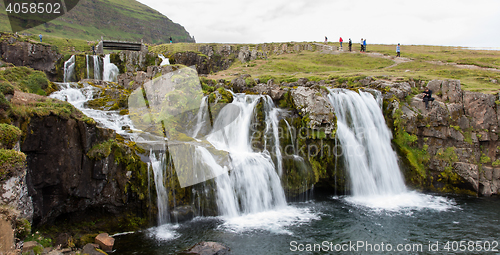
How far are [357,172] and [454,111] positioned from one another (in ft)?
30.5

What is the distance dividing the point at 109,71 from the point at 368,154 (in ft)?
108

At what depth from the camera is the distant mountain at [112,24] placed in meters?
84.7

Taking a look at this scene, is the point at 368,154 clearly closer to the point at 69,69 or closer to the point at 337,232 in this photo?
the point at 337,232

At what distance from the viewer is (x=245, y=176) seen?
15359 millimetres

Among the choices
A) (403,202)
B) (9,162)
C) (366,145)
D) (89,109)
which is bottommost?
(403,202)


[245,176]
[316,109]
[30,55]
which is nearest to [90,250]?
[245,176]

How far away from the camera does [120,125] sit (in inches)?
691

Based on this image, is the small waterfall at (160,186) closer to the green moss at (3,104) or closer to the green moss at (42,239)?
the green moss at (42,239)

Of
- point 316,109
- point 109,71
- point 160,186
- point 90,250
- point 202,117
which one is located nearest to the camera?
point 90,250

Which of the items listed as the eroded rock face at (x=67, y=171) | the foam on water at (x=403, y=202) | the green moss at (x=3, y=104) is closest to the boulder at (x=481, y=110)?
the foam on water at (x=403, y=202)

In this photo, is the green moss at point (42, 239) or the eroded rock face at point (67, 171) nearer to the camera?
the green moss at point (42, 239)

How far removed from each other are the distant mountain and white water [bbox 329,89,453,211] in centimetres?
7995

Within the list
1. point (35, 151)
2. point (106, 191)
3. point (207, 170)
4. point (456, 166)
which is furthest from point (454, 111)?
point (35, 151)
